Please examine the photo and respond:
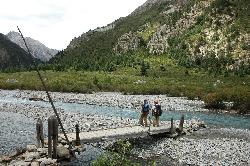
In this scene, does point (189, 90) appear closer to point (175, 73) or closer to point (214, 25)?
point (175, 73)

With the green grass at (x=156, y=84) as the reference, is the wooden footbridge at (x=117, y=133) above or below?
below

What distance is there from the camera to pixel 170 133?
50094mm

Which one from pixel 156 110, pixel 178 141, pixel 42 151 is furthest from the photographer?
pixel 156 110

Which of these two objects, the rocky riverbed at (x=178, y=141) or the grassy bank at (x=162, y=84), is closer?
the rocky riverbed at (x=178, y=141)

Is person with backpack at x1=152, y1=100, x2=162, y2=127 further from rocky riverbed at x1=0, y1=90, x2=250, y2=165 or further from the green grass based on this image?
the green grass

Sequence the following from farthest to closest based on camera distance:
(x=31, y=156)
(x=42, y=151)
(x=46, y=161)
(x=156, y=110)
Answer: (x=156, y=110)
(x=42, y=151)
(x=31, y=156)
(x=46, y=161)

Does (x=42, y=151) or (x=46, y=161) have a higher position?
(x=42, y=151)

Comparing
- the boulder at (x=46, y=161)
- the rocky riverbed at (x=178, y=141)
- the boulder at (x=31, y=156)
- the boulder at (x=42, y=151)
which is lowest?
the rocky riverbed at (x=178, y=141)

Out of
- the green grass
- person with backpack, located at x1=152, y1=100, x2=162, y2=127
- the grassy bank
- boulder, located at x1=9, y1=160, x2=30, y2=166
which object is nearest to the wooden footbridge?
person with backpack, located at x1=152, y1=100, x2=162, y2=127

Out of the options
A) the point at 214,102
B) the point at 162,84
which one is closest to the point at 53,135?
the point at 214,102

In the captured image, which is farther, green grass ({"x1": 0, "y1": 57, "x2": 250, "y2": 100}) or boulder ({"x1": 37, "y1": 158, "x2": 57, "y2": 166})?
green grass ({"x1": 0, "y1": 57, "x2": 250, "y2": 100})

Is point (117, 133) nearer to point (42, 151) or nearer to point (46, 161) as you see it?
point (42, 151)

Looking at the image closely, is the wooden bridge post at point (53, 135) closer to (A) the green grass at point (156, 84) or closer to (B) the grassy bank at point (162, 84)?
(B) the grassy bank at point (162, 84)

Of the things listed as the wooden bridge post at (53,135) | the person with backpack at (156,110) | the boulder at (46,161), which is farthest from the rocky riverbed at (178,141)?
the boulder at (46,161)
